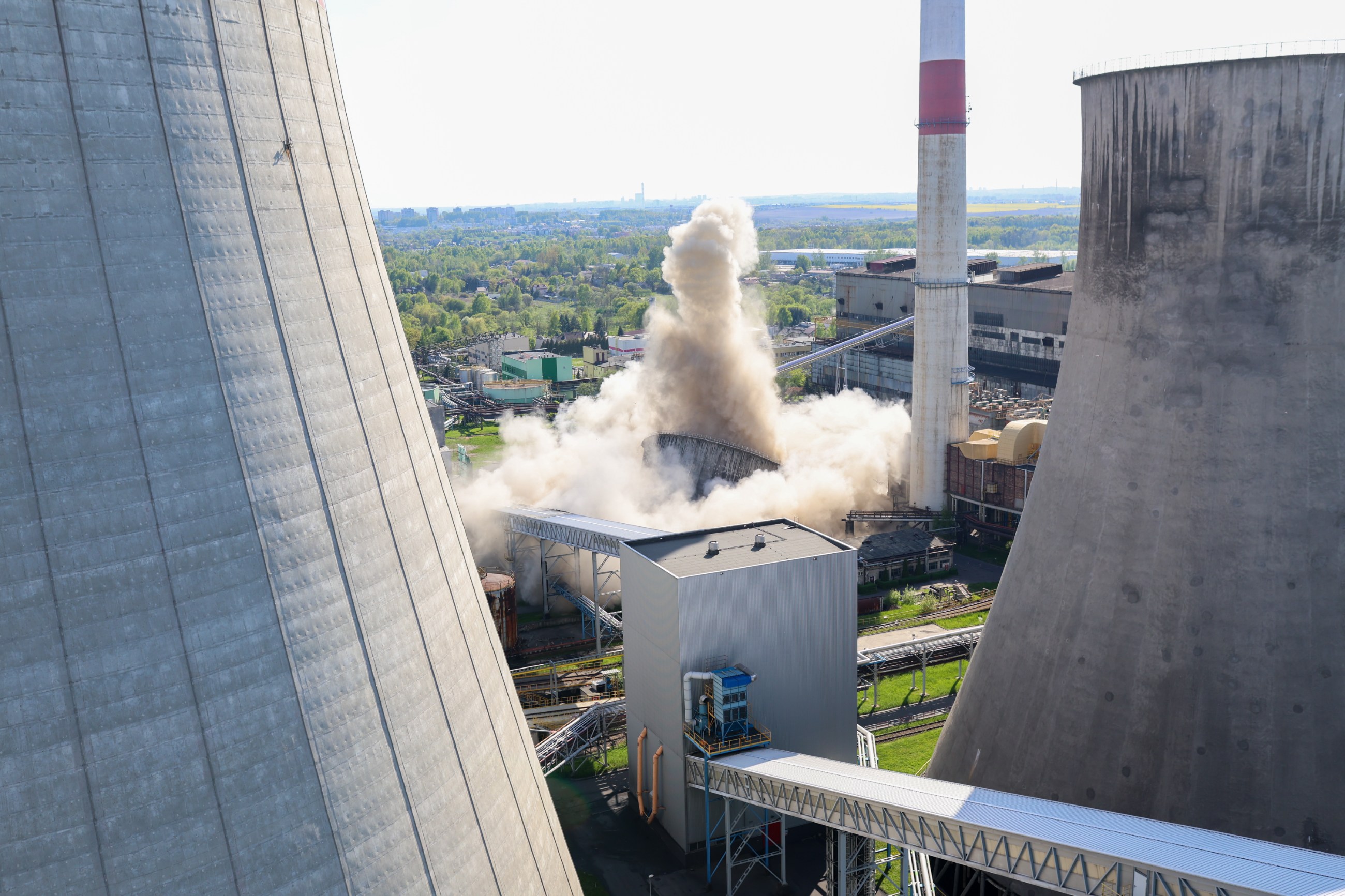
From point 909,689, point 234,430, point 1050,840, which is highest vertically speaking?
point 234,430

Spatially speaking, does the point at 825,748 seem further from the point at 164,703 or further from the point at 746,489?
the point at 746,489

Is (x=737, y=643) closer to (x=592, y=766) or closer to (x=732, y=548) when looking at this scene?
(x=732, y=548)

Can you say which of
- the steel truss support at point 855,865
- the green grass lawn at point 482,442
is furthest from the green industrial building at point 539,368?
the steel truss support at point 855,865

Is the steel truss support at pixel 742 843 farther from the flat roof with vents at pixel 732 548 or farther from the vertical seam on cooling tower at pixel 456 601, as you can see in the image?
the vertical seam on cooling tower at pixel 456 601

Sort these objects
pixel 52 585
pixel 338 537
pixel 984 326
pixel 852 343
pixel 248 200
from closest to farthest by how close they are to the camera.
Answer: pixel 52 585 → pixel 248 200 → pixel 338 537 → pixel 852 343 → pixel 984 326

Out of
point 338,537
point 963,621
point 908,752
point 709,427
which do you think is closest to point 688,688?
point 908,752

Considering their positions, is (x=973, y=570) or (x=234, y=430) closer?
(x=234, y=430)

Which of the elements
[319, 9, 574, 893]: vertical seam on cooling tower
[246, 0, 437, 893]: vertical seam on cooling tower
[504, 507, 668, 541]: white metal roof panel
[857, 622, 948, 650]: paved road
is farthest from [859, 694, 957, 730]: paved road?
[246, 0, 437, 893]: vertical seam on cooling tower
